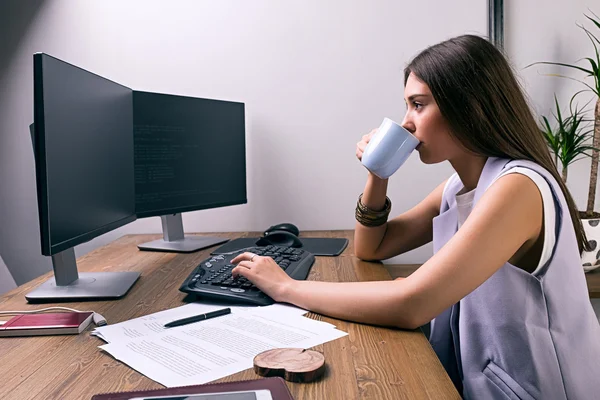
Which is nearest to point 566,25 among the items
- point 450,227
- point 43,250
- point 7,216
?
point 450,227

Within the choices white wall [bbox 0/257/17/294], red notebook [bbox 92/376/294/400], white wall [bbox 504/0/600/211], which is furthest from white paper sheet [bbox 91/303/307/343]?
white wall [bbox 504/0/600/211]

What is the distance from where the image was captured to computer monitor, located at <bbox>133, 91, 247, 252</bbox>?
1572 millimetres

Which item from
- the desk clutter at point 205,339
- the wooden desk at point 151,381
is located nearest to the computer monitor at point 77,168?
the wooden desk at point 151,381

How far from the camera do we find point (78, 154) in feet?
3.61

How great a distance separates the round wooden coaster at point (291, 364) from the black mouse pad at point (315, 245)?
807mm

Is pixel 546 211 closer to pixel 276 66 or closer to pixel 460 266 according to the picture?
pixel 460 266

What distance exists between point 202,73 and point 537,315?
145cm

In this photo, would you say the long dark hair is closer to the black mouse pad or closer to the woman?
the woman

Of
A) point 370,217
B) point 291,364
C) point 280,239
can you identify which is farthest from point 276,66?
point 291,364

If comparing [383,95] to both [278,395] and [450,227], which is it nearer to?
[450,227]

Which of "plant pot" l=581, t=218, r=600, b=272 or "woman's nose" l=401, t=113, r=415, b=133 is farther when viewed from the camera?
"plant pot" l=581, t=218, r=600, b=272

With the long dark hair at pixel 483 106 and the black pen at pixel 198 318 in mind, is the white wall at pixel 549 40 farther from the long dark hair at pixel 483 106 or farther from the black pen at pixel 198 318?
the black pen at pixel 198 318

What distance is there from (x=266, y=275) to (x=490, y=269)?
40cm

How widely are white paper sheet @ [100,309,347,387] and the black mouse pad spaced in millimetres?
615
